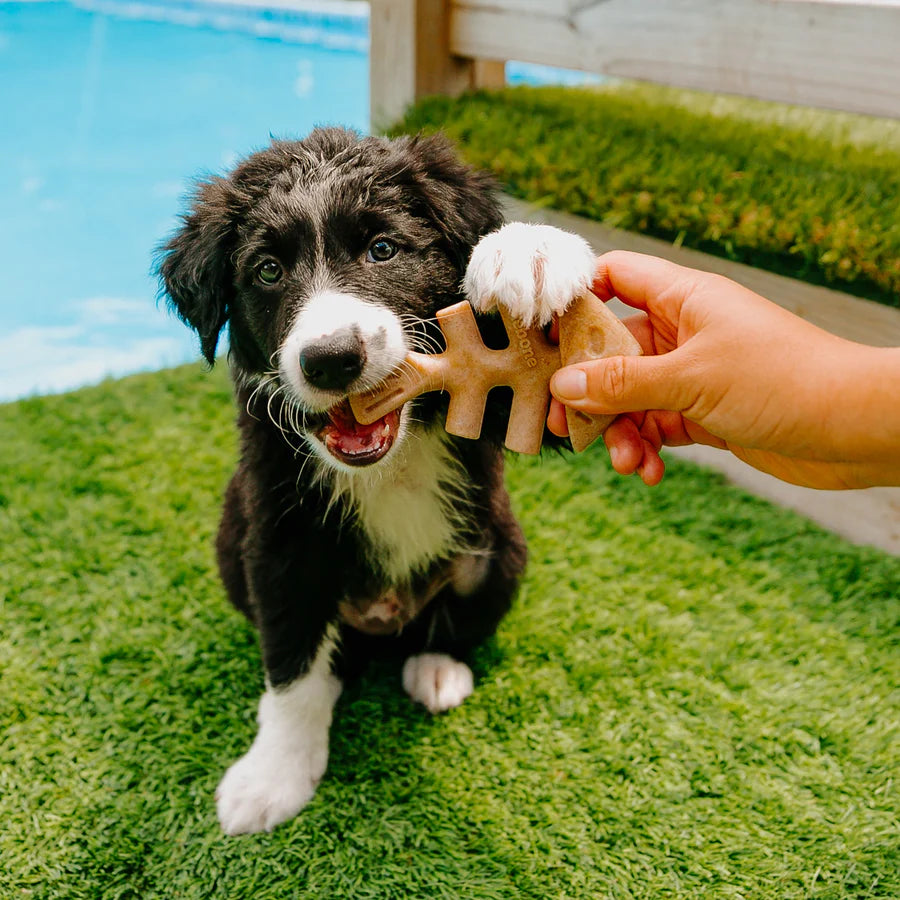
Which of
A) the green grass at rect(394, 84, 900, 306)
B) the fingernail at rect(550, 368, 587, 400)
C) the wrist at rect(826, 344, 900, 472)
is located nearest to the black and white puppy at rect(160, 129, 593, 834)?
the fingernail at rect(550, 368, 587, 400)

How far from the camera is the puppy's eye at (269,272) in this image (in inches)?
74.2

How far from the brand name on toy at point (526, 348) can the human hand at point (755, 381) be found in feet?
0.25

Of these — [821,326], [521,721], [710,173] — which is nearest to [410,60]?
[710,173]

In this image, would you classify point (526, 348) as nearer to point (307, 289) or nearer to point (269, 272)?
point (307, 289)

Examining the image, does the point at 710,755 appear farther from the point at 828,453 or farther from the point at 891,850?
the point at 828,453

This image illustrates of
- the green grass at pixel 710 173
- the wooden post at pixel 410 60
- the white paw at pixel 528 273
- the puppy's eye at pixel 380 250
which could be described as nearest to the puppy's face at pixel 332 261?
the puppy's eye at pixel 380 250

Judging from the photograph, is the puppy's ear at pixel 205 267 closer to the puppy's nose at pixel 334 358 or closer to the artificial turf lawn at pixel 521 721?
the puppy's nose at pixel 334 358

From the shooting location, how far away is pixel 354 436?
181 centimetres

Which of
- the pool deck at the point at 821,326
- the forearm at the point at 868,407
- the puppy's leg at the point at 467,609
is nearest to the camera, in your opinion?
the forearm at the point at 868,407

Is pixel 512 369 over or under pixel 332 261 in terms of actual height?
under

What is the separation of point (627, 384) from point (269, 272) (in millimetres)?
817

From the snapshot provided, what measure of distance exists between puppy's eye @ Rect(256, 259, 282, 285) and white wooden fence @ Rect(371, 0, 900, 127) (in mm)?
2294

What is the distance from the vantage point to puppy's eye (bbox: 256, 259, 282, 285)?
189cm

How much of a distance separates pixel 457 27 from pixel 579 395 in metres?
3.33
